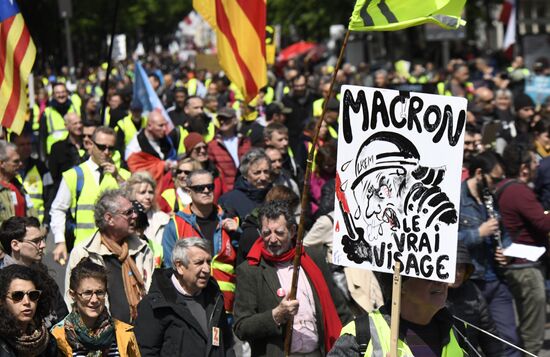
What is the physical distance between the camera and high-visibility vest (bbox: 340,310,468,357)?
4457 mm

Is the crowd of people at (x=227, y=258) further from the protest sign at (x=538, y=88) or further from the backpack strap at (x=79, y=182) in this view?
the protest sign at (x=538, y=88)

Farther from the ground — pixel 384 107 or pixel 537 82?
pixel 384 107

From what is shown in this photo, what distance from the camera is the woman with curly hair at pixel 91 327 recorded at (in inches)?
215

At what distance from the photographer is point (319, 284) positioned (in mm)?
6578

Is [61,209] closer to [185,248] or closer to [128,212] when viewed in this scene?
[128,212]

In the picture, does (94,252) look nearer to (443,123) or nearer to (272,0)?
(443,123)

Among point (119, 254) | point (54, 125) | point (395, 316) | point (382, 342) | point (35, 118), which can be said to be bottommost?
point (35, 118)

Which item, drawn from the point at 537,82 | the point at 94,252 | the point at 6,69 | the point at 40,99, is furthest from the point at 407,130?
the point at 40,99

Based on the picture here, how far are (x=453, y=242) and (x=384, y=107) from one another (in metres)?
0.60

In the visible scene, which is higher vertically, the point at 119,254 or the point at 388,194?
the point at 388,194

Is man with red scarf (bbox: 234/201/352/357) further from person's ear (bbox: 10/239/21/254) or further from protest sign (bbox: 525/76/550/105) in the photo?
protest sign (bbox: 525/76/550/105)

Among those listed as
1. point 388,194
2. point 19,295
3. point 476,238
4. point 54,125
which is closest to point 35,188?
point 54,125

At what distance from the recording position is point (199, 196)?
26.3 ft

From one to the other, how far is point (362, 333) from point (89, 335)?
60.4 inches
